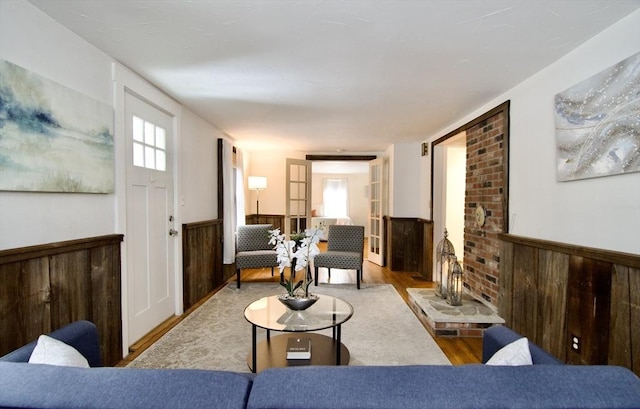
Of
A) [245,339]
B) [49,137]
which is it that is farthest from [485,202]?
[49,137]

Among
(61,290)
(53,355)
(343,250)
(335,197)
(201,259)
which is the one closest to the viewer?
(53,355)

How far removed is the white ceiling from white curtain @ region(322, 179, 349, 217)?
6.68m

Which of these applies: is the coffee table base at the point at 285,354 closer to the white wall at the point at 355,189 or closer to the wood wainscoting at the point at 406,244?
the wood wainscoting at the point at 406,244

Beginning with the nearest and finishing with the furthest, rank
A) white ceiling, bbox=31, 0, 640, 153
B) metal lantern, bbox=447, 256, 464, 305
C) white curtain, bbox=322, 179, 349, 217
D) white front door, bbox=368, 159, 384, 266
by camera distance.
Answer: white ceiling, bbox=31, 0, 640, 153 → metal lantern, bbox=447, 256, 464, 305 → white front door, bbox=368, 159, 384, 266 → white curtain, bbox=322, 179, 349, 217

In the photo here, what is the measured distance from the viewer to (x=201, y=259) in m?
3.82

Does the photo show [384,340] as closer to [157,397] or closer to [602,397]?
[602,397]

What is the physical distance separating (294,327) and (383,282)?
2.93 metres

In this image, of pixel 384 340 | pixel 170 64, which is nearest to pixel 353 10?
pixel 170 64

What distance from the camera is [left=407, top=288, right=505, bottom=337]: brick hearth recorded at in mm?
2762

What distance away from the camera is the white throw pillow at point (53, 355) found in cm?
98

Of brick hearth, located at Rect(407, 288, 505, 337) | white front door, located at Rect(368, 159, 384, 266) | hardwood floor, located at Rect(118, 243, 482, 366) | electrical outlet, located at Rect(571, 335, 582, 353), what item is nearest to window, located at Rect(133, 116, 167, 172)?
hardwood floor, located at Rect(118, 243, 482, 366)

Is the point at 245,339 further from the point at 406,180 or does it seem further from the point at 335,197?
the point at 335,197

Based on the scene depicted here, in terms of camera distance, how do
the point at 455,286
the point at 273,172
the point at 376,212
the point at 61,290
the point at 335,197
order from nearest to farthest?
the point at 61,290, the point at 455,286, the point at 376,212, the point at 273,172, the point at 335,197

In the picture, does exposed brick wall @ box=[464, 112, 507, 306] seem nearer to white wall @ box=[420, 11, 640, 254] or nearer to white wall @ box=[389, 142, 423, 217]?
white wall @ box=[420, 11, 640, 254]
